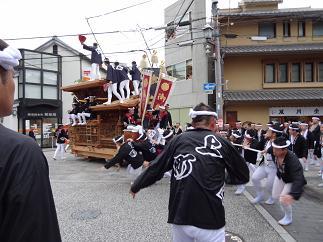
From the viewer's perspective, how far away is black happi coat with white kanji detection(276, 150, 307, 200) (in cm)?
405

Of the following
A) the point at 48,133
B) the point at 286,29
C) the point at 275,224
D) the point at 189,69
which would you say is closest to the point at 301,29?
the point at 286,29

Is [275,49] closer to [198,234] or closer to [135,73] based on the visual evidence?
[135,73]

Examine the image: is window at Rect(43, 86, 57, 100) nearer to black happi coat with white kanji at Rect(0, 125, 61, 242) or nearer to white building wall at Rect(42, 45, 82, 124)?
white building wall at Rect(42, 45, 82, 124)

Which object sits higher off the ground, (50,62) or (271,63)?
(50,62)

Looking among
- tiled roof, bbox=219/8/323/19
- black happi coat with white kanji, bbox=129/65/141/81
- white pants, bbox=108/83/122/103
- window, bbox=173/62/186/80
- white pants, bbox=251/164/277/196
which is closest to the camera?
white pants, bbox=251/164/277/196

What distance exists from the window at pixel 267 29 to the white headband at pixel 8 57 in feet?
74.8

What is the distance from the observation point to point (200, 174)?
297 centimetres

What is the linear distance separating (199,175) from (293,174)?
222 centimetres

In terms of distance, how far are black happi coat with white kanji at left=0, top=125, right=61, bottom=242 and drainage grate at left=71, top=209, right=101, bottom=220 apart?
5240mm

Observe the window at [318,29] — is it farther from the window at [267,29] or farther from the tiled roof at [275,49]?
the window at [267,29]

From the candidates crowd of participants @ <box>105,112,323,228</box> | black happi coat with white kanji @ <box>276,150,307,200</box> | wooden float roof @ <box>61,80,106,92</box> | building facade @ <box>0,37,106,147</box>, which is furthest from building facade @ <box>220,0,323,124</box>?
black happi coat with white kanji @ <box>276,150,307,200</box>

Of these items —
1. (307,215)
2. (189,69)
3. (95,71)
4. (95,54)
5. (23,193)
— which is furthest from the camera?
(189,69)

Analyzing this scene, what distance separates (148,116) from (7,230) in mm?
11565

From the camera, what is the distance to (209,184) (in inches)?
117
